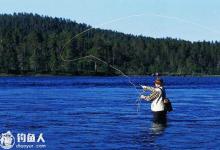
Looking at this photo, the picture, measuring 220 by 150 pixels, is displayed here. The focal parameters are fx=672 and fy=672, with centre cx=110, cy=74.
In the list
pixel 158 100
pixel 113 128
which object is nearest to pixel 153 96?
pixel 158 100

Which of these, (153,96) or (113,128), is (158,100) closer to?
(153,96)

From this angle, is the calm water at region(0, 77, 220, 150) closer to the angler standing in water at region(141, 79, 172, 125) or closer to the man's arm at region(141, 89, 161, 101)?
the angler standing in water at region(141, 79, 172, 125)

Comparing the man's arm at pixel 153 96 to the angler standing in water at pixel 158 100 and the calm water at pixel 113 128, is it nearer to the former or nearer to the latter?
the angler standing in water at pixel 158 100

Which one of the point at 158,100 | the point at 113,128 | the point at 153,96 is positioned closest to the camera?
the point at 113,128

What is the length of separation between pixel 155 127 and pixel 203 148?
5.75 metres

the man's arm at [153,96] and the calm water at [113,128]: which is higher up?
the man's arm at [153,96]

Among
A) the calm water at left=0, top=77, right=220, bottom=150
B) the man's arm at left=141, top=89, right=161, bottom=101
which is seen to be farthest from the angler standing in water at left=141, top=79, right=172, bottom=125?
the calm water at left=0, top=77, right=220, bottom=150

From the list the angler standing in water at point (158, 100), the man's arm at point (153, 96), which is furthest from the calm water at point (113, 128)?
the man's arm at point (153, 96)

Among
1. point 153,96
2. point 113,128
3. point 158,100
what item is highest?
point 153,96

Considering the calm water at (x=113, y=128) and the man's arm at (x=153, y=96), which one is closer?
the calm water at (x=113, y=128)

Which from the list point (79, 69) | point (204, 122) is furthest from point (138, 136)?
point (79, 69)

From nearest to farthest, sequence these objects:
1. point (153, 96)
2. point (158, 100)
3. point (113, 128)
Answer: point (113, 128) < point (153, 96) < point (158, 100)

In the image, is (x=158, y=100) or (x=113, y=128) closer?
(x=113, y=128)

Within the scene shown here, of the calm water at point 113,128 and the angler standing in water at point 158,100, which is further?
the angler standing in water at point 158,100
